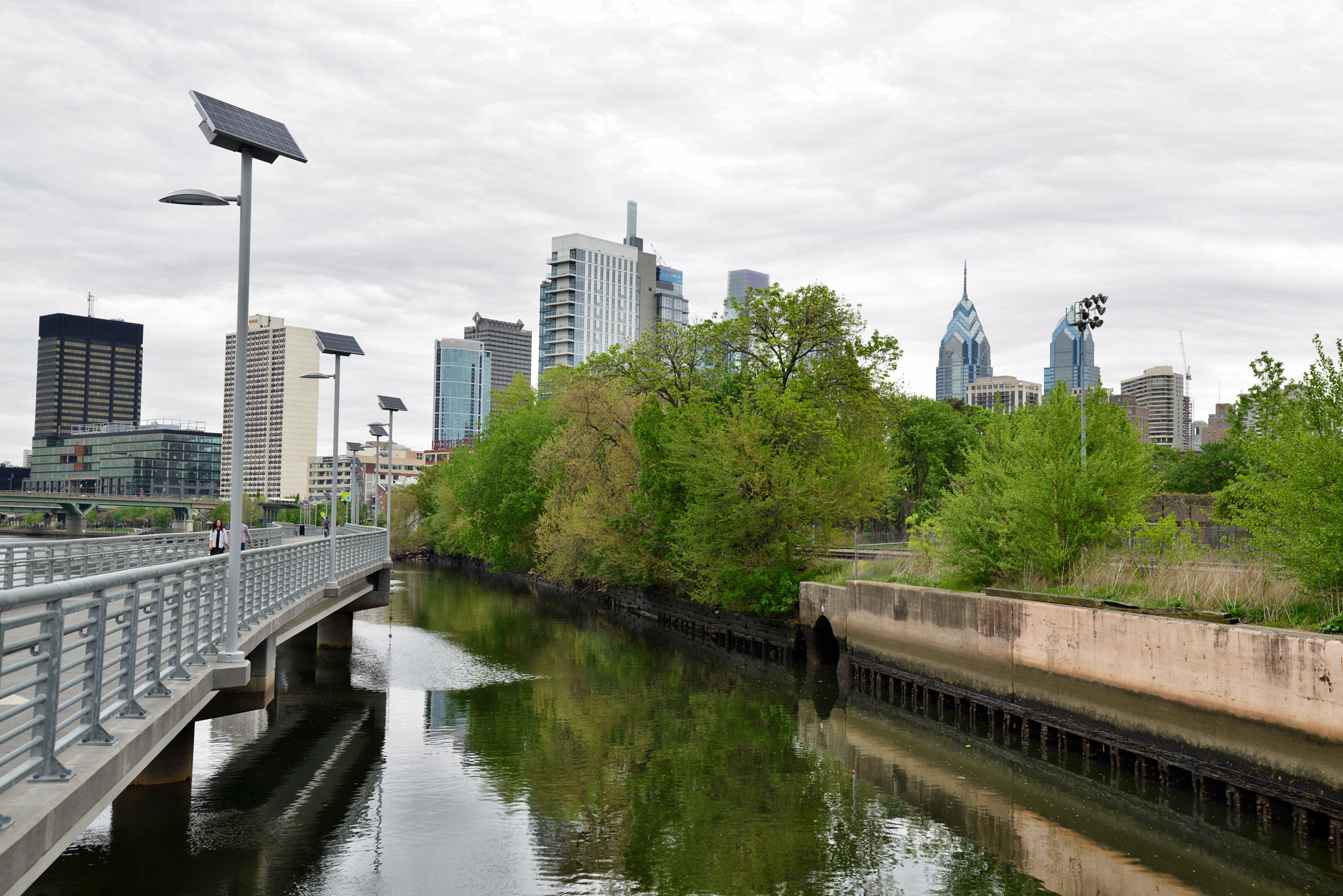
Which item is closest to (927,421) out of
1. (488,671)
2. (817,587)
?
(817,587)

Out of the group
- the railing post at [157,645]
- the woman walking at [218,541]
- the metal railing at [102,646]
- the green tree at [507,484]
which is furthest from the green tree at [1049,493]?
the green tree at [507,484]

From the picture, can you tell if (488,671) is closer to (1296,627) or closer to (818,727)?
(818,727)

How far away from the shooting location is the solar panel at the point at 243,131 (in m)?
12.9

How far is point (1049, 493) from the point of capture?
76.2 feet

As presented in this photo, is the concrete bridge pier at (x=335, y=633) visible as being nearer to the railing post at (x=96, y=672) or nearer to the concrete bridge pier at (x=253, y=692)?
the concrete bridge pier at (x=253, y=692)

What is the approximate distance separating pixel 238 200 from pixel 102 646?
7657mm

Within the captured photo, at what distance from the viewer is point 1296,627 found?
15.4 m

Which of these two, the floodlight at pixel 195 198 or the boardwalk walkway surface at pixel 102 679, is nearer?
the boardwalk walkway surface at pixel 102 679

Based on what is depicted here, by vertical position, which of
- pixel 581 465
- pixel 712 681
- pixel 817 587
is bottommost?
pixel 712 681

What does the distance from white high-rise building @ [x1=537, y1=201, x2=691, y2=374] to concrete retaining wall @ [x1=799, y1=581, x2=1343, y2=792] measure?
13416 cm

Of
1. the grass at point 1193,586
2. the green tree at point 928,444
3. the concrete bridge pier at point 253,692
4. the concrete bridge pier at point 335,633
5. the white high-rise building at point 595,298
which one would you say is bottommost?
the concrete bridge pier at point 335,633

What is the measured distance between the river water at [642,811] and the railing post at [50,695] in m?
5.91

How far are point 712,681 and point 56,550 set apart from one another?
1826 centimetres

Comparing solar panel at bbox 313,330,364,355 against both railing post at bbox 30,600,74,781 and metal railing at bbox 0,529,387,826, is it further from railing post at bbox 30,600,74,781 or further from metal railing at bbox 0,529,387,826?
railing post at bbox 30,600,74,781
